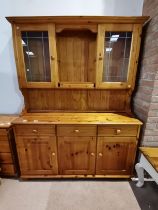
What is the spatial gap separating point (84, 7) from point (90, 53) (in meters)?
0.58

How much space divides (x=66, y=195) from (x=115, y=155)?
2.41 feet

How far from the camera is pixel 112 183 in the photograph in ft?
5.33

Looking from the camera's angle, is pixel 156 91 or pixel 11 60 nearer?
pixel 156 91

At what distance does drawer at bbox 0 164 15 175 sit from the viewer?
163cm

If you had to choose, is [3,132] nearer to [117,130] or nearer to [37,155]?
[37,155]

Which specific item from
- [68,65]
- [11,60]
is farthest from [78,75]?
[11,60]

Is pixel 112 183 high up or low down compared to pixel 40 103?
down

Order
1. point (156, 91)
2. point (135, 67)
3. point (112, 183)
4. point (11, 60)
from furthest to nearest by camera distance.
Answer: point (11, 60) < point (112, 183) < point (135, 67) < point (156, 91)

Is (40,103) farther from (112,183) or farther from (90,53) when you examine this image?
(112,183)

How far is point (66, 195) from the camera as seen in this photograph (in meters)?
1.46

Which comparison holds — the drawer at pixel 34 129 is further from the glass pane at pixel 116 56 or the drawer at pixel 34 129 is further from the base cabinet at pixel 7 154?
the glass pane at pixel 116 56

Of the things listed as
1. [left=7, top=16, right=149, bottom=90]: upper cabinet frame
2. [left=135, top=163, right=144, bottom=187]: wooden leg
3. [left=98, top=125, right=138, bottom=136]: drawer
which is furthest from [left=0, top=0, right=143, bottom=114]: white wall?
[left=135, top=163, right=144, bottom=187]: wooden leg

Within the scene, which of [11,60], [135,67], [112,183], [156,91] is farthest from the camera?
[11,60]

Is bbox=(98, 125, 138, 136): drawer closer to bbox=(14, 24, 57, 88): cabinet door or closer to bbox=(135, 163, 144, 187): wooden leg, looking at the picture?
bbox=(135, 163, 144, 187): wooden leg
